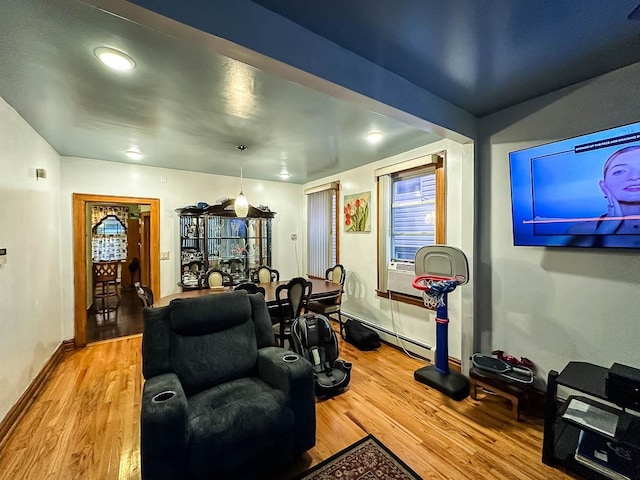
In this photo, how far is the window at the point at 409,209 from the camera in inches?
126

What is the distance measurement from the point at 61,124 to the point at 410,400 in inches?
162

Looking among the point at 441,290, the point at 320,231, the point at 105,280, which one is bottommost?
the point at 105,280

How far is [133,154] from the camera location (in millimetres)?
3629

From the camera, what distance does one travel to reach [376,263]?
4086 millimetres

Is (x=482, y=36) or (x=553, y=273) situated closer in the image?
(x=482, y=36)

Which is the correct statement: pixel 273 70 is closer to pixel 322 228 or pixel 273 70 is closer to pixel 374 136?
pixel 374 136

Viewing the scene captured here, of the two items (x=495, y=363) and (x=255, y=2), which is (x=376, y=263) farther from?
(x=255, y=2)

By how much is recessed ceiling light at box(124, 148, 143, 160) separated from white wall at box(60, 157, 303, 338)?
406 millimetres

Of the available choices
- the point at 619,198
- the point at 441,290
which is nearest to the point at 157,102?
the point at 441,290

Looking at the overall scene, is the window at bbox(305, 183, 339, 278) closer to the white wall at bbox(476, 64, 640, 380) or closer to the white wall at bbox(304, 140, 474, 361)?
the white wall at bbox(304, 140, 474, 361)

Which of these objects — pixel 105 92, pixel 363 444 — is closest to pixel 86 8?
pixel 105 92

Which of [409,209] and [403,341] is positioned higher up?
[409,209]

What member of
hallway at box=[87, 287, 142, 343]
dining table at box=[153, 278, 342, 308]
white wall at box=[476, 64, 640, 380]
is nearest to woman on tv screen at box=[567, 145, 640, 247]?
white wall at box=[476, 64, 640, 380]

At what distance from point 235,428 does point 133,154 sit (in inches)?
141
